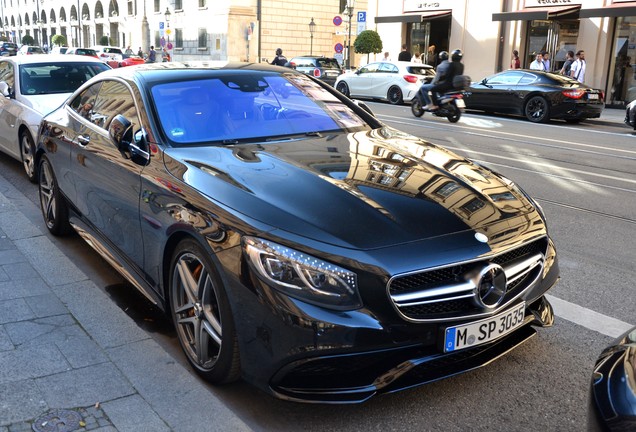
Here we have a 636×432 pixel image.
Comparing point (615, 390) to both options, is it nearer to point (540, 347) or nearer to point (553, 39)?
point (540, 347)

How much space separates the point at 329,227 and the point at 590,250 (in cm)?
370

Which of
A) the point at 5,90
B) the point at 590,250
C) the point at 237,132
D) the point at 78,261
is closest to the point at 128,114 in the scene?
the point at 237,132

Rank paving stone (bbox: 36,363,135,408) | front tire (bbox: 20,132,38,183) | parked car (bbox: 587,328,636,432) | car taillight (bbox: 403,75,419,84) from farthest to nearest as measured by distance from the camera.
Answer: car taillight (bbox: 403,75,419,84), front tire (bbox: 20,132,38,183), paving stone (bbox: 36,363,135,408), parked car (bbox: 587,328,636,432)

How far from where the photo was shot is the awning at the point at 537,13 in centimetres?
2430

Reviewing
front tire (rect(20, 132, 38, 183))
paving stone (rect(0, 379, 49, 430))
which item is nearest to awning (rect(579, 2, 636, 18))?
front tire (rect(20, 132, 38, 183))

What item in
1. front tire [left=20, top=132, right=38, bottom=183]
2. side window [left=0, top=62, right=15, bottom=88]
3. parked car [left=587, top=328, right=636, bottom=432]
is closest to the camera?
parked car [left=587, top=328, right=636, bottom=432]

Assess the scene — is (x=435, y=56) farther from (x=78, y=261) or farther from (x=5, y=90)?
(x=78, y=261)

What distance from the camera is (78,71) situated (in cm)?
948

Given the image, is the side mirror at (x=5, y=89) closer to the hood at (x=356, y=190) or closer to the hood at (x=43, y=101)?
the hood at (x=43, y=101)

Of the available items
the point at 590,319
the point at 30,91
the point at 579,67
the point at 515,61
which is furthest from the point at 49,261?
the point at 515,61

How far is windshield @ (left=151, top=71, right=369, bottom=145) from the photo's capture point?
4113 millimetres

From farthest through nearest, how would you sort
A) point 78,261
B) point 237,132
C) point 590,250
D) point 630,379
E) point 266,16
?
point 266,16, point 590,250, point 78,261, point 237,132, point 630,379

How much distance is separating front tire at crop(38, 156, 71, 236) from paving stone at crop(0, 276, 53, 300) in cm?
93

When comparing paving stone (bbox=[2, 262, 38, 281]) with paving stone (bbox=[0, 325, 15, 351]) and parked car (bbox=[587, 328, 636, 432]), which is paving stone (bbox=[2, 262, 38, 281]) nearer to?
paving stone (bbox=[0, 325, 15, 351])
